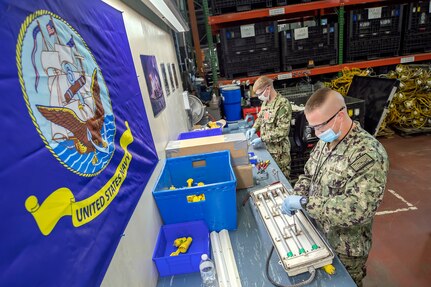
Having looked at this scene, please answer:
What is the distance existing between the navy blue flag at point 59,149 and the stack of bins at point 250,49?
2.80 m

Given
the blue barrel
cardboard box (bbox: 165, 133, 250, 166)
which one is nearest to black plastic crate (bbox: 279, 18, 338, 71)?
the blue barrel

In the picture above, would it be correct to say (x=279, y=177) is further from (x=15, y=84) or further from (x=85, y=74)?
(x=15, y=84)

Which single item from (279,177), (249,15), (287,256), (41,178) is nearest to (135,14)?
(41,178)

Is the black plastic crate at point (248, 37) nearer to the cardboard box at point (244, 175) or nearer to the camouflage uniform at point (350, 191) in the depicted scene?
the cardboard box at point (244, 175)

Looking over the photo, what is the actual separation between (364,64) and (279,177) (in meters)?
3.25

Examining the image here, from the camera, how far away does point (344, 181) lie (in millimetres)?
1145

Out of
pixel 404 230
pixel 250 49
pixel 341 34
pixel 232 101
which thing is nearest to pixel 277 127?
pixel 232 101

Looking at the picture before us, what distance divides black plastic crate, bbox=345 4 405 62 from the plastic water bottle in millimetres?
4113

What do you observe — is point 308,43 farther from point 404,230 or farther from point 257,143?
point 404,230

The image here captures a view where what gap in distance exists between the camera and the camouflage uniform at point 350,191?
1.06 m

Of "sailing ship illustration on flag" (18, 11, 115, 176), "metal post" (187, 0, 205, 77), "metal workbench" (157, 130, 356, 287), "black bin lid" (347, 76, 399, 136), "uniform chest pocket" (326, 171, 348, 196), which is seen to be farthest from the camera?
"metal post" (187, 0, 205, 77)

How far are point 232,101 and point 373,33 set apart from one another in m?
2.52

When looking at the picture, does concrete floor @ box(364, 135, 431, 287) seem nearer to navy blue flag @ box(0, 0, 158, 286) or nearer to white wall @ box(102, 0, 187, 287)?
white wall @ box(102, 0, 187, 287)

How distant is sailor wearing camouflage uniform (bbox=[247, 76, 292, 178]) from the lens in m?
2.42
